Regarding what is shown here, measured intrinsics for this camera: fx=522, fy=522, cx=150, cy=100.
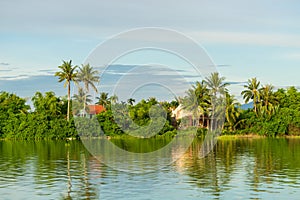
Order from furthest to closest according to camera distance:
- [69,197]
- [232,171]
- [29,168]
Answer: [29,168], [232,171], [69,197]

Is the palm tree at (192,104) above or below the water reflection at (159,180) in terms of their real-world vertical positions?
above

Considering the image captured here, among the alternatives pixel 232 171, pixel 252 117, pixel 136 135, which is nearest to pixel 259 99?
pixel 252 117

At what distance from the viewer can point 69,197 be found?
24.4 meters

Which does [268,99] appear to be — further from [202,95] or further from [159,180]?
[159,180]

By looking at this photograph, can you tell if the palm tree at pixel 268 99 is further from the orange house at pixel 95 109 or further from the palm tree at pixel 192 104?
the orange house at pixel 95 109

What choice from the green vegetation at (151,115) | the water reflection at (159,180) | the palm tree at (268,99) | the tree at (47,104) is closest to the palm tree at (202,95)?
the green vegetation at (151,115)

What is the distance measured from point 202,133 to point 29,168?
56.0 meters

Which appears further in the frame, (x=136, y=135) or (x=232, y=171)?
(x=136, y=135)

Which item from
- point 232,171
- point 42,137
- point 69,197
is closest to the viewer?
point 69,197

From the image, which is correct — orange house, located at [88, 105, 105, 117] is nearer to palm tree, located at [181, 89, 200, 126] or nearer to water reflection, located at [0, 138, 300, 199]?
palm tree, located at [181, 89, 200, 126]

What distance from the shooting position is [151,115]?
9169 cm

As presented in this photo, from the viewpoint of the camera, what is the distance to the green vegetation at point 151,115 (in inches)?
3465

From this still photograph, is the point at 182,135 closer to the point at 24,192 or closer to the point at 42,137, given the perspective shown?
the point at 42,137

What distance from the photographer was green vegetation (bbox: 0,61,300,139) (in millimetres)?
88000
